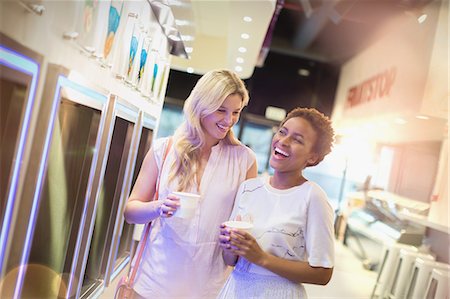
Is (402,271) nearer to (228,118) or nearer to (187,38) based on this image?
(228,118)

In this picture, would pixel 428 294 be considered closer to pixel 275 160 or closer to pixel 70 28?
pixel 275 160

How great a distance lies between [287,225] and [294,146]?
0.23 m

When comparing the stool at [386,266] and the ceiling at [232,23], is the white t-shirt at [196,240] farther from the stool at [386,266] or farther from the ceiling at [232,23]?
the stool at [386,266]

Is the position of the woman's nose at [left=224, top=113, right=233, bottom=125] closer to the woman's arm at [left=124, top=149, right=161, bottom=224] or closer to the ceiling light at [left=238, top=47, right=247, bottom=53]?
the woman's arm at [left=124, top=149, right=161, bottom=224]

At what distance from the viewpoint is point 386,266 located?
229cm

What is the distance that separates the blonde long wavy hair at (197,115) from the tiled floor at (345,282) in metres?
0.65

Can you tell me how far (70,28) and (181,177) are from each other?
0.56 m

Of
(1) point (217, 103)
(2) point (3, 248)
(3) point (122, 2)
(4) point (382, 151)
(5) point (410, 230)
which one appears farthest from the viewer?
(5) point (410, 230)

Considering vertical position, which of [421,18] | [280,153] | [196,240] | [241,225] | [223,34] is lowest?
[196,240]

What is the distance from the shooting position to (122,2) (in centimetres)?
146

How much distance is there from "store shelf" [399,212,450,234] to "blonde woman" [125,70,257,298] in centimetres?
112

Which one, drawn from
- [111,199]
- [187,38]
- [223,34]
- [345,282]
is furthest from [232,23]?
[345,282]

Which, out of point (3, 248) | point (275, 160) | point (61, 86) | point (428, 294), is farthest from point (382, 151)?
point (3, 248)

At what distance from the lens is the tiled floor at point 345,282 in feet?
5.84
